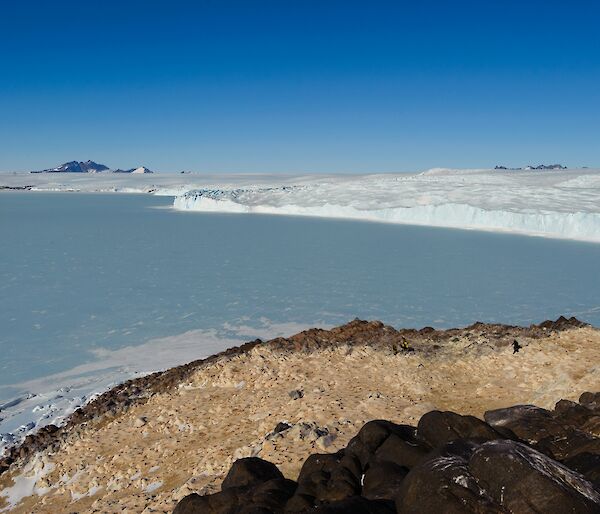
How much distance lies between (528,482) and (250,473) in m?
2.40

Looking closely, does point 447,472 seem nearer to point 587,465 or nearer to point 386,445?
point 386,445

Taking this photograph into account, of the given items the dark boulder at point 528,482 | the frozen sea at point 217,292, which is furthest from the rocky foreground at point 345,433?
the frozen sea at point 217,292

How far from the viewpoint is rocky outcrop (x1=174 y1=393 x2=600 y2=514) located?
3615 millimetres

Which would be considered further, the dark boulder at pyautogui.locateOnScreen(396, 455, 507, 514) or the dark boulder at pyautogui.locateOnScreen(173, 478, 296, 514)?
the dark boulder at pyautogui.locateOnScreen(173, 478, 296, 514)

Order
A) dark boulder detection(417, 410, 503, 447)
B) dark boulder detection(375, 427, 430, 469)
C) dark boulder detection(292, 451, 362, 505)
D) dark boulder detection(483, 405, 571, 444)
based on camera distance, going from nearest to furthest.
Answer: dark boulder detection(292, 451, 362, 505) < dark boulder detection(375, 427, 430, 469) < dark boulder detection(417, 410, 503, 447) < dark boulder detection(483, 405, 571, 444)

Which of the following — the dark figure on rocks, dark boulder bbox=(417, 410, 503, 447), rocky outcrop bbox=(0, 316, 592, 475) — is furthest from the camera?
the dark figure on rocks

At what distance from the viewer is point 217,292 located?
17031 millimetres

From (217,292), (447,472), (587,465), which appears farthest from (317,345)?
(217,292)

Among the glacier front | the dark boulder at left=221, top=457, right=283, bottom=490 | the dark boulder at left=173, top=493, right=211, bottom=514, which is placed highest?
the glacier front

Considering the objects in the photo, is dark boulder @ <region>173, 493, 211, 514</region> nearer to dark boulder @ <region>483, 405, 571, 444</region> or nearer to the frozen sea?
dark boulder @ <region>483, 405, 571, 444</region>

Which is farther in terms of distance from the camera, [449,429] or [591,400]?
[591,400]

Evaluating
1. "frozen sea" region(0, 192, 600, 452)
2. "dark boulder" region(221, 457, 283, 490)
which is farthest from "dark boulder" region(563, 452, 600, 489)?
"frozen sea" region(0, 192, 600, 452)

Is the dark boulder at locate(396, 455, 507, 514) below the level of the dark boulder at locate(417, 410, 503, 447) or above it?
above

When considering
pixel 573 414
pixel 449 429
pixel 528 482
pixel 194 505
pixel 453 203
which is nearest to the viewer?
pixel 528 482
